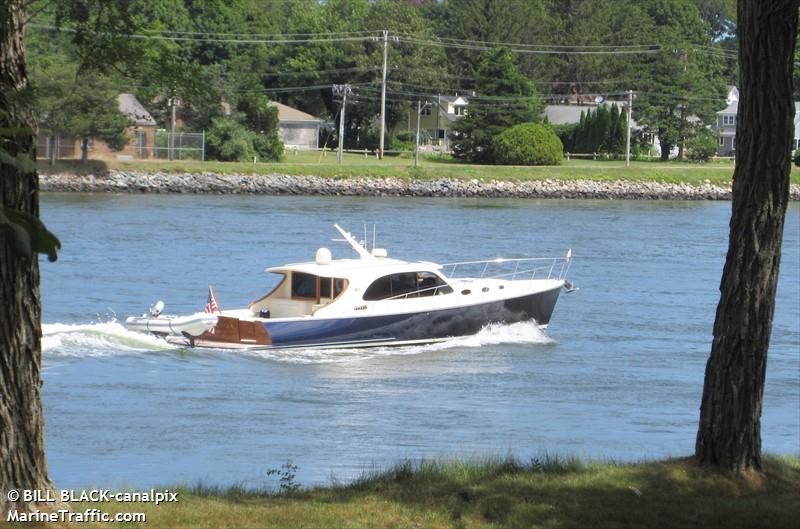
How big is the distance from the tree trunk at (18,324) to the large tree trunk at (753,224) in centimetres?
536

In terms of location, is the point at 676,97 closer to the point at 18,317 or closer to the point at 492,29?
the point at 492,29

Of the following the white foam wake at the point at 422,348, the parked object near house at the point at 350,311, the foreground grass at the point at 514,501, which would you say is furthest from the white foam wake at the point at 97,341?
the foreground grass at the point at 514,501

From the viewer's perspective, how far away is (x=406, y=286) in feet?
84.3

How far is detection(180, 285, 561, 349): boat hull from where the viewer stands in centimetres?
2445

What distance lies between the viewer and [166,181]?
239 ft

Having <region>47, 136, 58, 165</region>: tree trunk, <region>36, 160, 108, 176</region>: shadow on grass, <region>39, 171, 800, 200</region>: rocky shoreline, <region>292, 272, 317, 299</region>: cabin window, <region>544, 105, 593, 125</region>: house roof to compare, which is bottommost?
<region>292, 272, 317, 299</region>: cabin window

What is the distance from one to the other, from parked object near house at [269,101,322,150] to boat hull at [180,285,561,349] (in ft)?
227

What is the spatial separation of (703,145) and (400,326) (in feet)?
241

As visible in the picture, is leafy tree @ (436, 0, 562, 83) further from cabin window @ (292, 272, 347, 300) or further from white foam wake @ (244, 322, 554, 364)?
cabin window @ (292, 272, 347, 300)

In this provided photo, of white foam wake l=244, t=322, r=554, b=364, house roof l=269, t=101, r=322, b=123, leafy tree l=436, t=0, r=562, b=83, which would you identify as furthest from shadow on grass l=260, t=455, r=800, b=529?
leafy tree l=436, t=0, r=562, b=83

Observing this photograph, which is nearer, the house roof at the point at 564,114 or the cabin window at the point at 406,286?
the cabin window at the point at 406,286

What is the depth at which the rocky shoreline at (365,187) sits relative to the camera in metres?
→ 71.5

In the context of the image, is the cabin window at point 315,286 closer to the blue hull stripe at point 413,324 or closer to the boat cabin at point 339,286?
the boat cabin at point 339,286

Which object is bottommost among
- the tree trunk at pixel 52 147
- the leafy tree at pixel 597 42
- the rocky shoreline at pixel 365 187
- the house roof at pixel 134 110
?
the rocky shoreline at pixel 365 187
